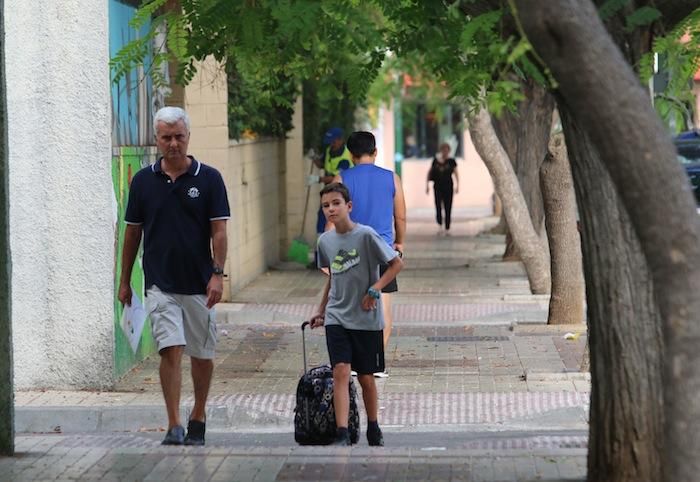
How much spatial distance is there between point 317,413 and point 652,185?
4.23 metres

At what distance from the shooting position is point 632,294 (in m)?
6.35

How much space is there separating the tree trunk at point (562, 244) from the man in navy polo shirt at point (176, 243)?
642cm

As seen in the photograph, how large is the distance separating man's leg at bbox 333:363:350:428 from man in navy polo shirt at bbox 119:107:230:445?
78 cm

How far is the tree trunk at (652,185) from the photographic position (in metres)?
4.88

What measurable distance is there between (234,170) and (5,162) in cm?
1030

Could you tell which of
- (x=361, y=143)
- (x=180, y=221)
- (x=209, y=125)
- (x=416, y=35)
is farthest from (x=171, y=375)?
(x=209, y=125)

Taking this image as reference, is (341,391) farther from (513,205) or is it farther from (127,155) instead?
(513,205)

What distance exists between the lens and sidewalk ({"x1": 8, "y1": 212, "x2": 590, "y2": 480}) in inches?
304

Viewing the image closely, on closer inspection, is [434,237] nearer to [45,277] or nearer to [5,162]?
[45,277]

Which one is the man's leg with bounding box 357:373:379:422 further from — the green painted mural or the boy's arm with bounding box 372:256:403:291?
the green painted mural

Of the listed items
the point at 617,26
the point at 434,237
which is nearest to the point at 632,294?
the point at 617,26

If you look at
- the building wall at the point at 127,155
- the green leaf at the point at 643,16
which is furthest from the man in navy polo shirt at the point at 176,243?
the green leaf at the point at 643,16

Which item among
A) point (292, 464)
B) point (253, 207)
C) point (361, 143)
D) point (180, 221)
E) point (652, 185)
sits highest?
point (361, 143)

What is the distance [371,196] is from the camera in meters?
10.8
